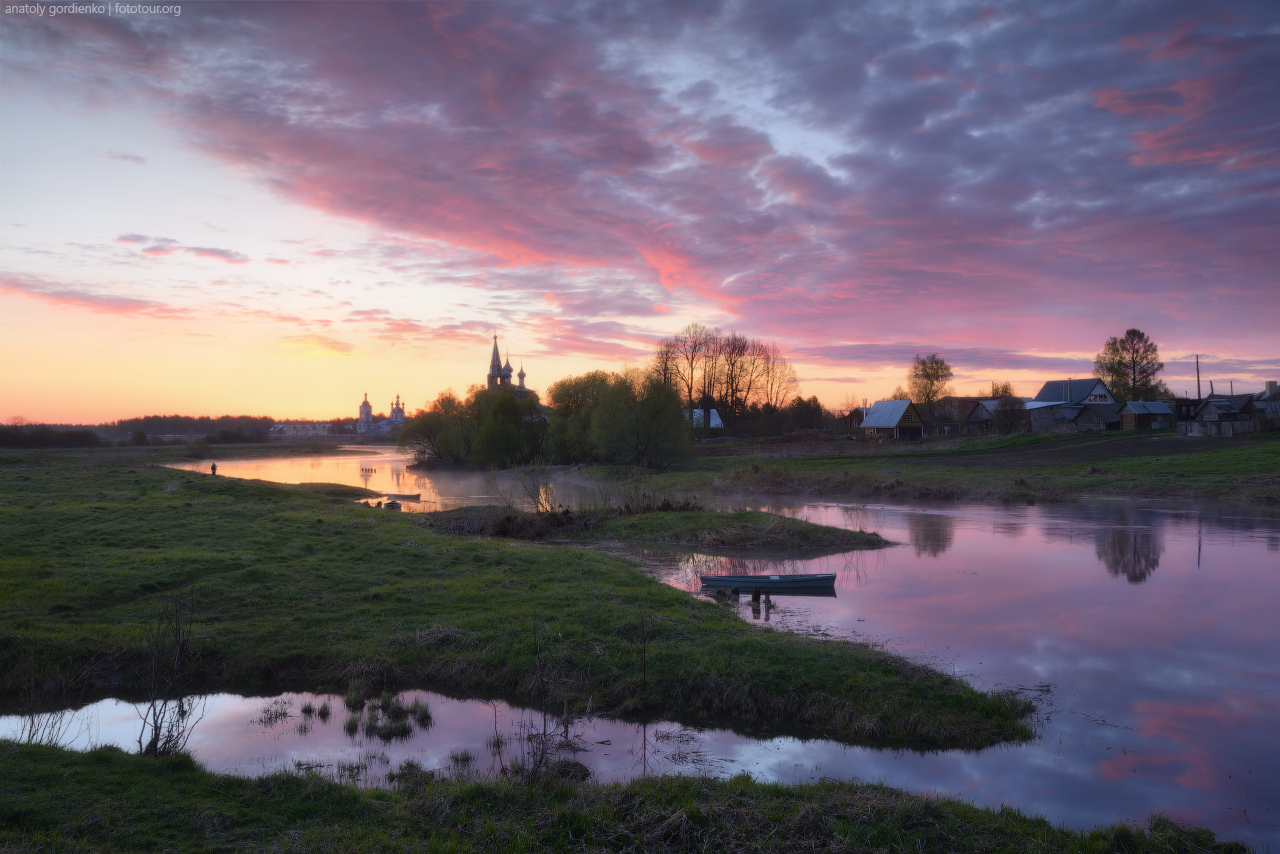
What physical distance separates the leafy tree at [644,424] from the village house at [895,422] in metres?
33.9

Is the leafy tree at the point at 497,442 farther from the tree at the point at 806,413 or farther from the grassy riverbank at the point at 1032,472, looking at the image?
the tree at the point at 806,413

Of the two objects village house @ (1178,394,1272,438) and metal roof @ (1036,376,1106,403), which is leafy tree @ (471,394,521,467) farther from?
metal roof @ (1036,376,1106,403)

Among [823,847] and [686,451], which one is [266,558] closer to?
[823,847]

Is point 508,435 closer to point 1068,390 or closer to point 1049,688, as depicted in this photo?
point 1049,688

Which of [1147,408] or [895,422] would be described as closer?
[1147,408]

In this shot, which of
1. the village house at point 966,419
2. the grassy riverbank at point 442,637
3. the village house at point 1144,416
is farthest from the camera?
the village house at point 966,419

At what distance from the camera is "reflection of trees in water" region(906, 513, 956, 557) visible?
24.3 meters

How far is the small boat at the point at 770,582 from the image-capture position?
650 inches

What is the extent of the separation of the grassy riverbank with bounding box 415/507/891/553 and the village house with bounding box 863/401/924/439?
5798cm

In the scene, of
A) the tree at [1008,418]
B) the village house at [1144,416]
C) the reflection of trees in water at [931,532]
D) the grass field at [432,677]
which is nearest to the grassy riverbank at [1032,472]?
the reflection of trees in water at [931,532]

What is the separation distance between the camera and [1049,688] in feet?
37.1

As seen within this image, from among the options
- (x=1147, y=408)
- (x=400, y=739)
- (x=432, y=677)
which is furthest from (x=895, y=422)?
(x=400, y=739)

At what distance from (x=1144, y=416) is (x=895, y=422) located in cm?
2597

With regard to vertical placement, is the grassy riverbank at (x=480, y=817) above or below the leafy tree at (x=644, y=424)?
below
